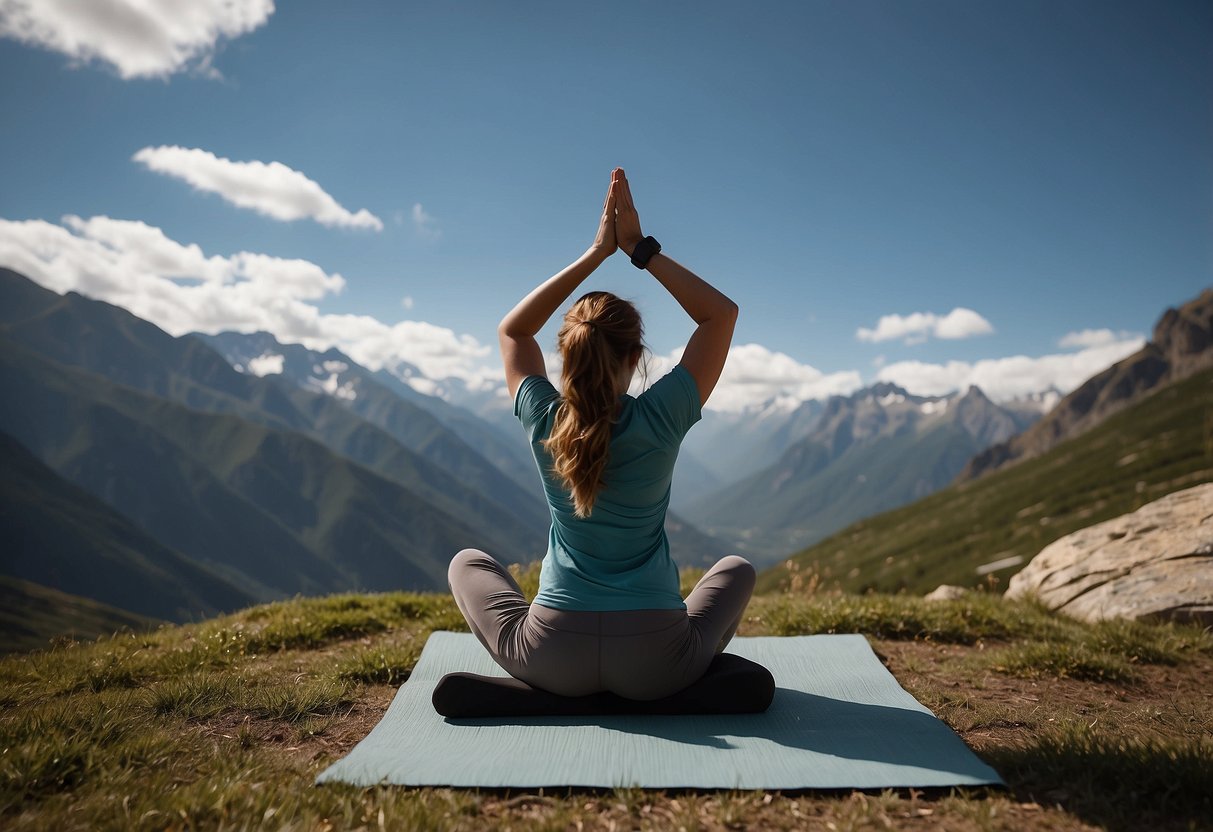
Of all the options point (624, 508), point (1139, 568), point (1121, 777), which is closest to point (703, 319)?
point (624, 508)

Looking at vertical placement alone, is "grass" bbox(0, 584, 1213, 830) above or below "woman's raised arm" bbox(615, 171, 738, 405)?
below

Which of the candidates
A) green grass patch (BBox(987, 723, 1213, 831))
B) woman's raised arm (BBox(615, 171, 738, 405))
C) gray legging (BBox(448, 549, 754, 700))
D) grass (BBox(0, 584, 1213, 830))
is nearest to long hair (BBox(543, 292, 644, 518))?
woman's raised arm (BBox(615, 171, 738, 405))

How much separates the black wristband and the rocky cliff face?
181812 mm

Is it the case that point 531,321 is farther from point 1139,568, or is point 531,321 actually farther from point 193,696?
point 1139,568

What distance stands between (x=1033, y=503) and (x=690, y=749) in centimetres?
9194

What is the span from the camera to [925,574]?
76125 millimetres

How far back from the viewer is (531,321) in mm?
5074

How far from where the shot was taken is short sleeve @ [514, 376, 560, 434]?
15.5 feet

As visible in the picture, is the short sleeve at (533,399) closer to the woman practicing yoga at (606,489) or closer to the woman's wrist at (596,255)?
the woman practicing yoga at (606,489)

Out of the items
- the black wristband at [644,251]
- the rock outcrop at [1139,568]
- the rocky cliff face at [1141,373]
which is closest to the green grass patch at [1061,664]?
the rock outcrop at [1139,568]

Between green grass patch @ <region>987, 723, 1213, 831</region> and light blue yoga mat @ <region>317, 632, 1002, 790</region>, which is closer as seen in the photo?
green grass patch @ <region>987, 723, 1213, 831</region>

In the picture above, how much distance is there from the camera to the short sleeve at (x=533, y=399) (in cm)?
472

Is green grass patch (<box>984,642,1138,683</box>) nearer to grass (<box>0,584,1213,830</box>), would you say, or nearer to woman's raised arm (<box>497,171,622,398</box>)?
grass (<box>0,584,1213,830</box>)

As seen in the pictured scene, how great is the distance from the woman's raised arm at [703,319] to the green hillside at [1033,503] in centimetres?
5517
